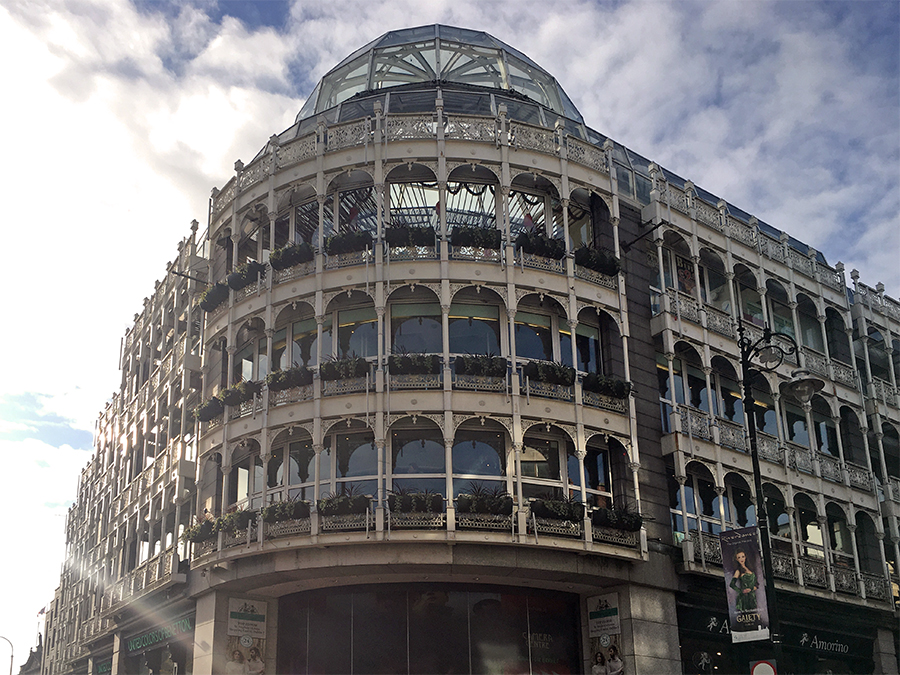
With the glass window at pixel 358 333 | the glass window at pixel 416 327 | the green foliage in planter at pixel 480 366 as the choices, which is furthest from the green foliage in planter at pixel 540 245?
the glass window at pixel 358 333

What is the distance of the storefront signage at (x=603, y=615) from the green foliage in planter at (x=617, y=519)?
6.99ft

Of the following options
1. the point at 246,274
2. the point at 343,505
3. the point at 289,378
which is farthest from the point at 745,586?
the point at 246,274

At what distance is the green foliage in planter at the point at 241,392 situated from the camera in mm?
28438

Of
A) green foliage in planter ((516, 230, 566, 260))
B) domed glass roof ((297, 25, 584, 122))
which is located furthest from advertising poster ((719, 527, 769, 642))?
domed glass roof ((297, 25, 584, 122))

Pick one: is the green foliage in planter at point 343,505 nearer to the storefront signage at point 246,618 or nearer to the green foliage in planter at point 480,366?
the green foliage in planter at point 480,366

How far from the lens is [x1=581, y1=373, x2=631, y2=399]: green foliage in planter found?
90.2 feet

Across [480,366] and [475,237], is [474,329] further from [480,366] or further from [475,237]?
[475,237]

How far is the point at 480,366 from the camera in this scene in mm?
26344

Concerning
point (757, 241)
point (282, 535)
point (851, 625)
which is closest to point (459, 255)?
point (282, 535)

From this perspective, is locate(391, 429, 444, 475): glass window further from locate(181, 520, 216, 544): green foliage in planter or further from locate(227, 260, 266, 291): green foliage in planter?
locate(227, 260, 266, 291): green foliage in planter

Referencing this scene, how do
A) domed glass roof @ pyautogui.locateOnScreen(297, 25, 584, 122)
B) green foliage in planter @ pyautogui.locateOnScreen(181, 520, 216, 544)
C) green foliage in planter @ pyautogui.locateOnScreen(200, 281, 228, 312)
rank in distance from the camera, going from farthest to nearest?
1. domed glass roof @ pyautogui.locateOnScreen(297, 25, 584, 122)
2. green foliage in planter @ pyautogui.locateOnScreen(200, 281, 228, 312)
3. green foliage in planter @ pyautogui.locateOnScreen(181, 520, 216, 544)

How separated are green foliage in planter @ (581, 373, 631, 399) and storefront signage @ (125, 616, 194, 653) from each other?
14422mm

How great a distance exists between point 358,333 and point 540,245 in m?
5.99

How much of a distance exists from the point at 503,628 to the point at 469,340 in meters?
8.16
